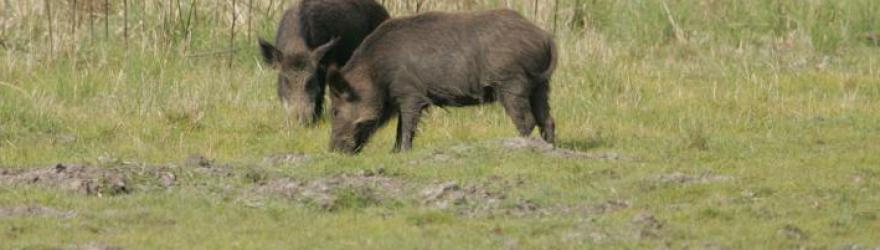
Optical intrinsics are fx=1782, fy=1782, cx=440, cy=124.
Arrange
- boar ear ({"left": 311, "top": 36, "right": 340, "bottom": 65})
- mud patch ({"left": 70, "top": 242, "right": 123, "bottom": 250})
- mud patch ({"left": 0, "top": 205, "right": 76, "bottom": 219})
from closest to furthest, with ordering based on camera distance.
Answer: mud patch ({"left": 70, "top": 242, "right": 123, "bottom": 250}), mud patch ({"left": 0, "top": 205, "right": 76, "bottom": 219}), boar ear ({"left": 311, "top": 36, "right": 340, "bottom": 65})

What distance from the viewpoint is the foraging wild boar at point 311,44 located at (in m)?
12.6

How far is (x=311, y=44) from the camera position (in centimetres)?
1334

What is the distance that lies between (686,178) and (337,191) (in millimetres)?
1969

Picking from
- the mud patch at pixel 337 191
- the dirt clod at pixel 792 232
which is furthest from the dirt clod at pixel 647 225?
the mud patch at pixel 337 191

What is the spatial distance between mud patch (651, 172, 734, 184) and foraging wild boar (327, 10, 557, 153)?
5.03 ft

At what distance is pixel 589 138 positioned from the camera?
1200 centimetres

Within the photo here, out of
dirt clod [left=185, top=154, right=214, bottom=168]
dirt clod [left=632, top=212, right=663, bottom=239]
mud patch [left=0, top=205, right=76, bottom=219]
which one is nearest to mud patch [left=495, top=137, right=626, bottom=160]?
dirt clod [left=185, top=154, right=214, bottom=168]

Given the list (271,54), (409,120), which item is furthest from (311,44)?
(409,120)

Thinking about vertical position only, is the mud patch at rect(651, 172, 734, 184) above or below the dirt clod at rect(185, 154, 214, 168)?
above

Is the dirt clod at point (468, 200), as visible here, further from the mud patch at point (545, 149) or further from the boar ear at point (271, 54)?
the boar ear at point (271, 54)

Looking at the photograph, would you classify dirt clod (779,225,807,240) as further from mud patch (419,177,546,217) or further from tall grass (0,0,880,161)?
tall grass (0,0,880,161)

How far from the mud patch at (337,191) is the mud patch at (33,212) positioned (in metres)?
0.92

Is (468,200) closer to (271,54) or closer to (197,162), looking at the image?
(197,162)

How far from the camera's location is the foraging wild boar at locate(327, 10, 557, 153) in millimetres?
10992
